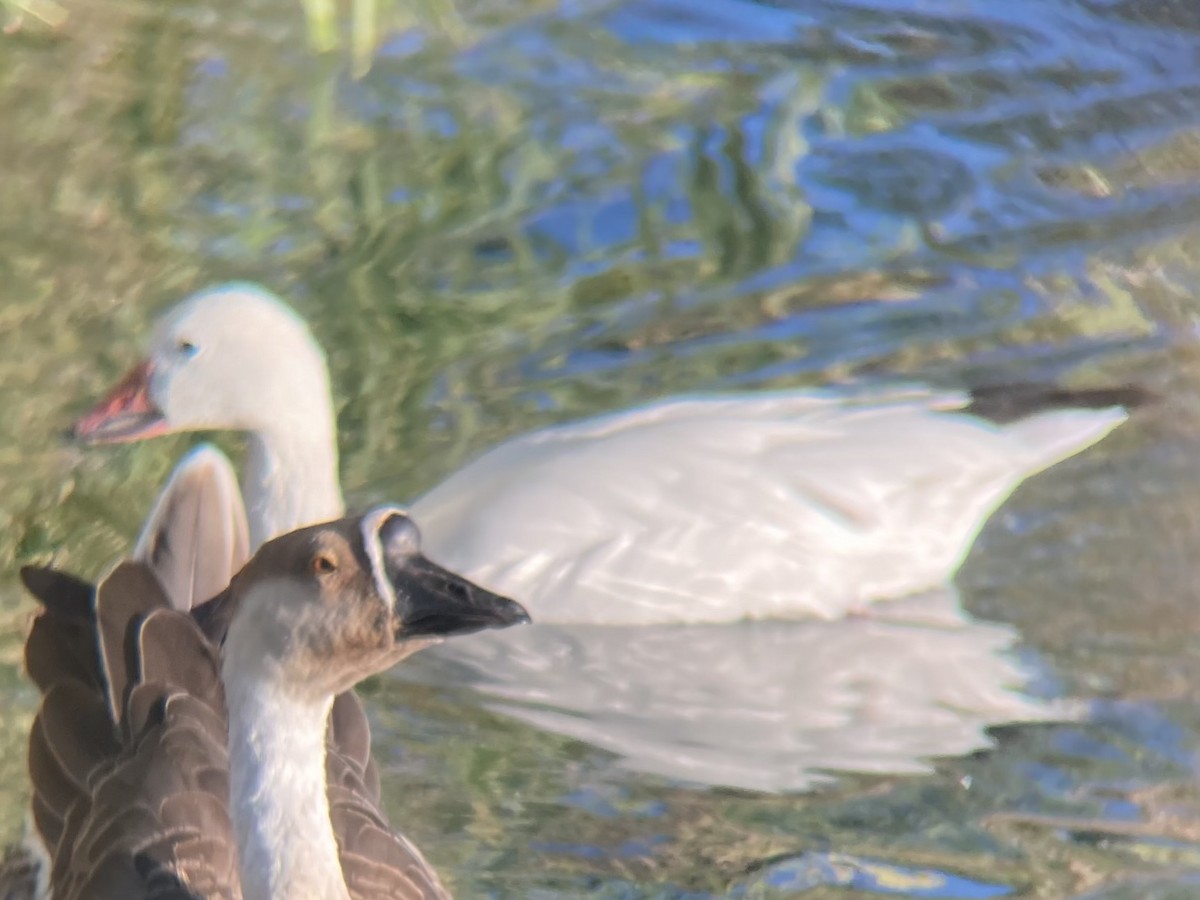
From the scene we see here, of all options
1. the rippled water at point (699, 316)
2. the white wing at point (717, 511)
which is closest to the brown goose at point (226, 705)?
the rippled water at point (699, 316)

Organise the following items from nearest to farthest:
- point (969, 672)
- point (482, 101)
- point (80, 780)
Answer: point (80, 780) → point (969, 672) → point (482, 101)

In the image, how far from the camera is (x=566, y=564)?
6.44m

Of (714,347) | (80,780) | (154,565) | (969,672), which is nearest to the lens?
(80,780)

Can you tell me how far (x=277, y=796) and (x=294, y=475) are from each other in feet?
7.93

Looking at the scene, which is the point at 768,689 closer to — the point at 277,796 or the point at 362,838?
the point at 362,838

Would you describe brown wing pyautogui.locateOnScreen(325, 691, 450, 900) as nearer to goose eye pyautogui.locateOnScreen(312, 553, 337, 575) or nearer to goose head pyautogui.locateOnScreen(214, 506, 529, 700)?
goose head pyautogui.locateOnScreen(214, 506, 529, 700)

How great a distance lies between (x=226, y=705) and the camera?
4238 millimetres

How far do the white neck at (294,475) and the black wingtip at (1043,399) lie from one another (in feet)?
7.34

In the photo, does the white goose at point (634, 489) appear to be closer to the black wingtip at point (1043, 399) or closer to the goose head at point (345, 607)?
the black wingtip at point (1043, 399)

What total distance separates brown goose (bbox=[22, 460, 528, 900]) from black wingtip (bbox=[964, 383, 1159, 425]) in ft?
9.56

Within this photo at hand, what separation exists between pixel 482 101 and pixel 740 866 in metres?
5.25

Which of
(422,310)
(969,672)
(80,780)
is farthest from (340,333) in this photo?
(80,780)

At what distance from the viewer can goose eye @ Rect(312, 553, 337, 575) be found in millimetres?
3949

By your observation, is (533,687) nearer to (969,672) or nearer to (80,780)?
(969,672)
